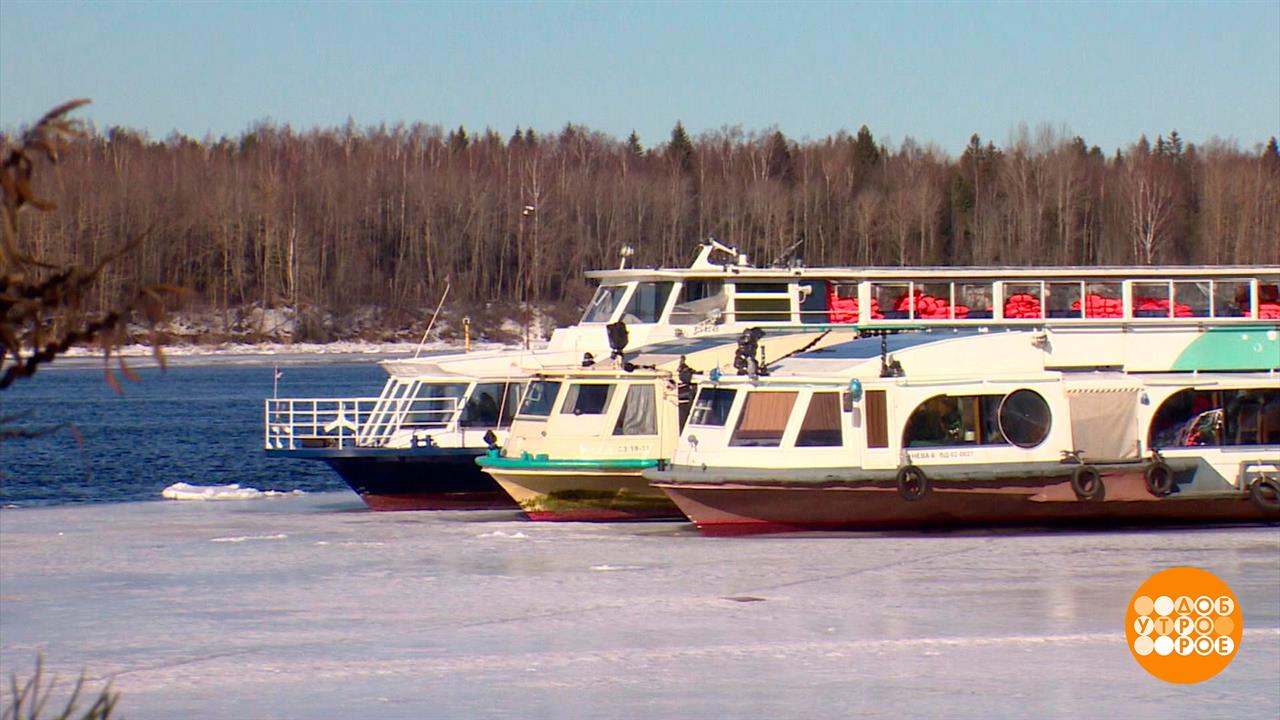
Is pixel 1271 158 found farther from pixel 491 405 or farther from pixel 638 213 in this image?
pixel 491 405

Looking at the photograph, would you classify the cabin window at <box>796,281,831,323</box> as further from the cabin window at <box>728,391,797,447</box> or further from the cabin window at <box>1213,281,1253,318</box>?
the cabin window at <box>728,391,797,447</box>

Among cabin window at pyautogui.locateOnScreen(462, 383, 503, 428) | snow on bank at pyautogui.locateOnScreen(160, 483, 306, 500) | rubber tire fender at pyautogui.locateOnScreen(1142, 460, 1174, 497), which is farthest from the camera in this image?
snow on bank at pyautogui.locateOnScreen(160, 483, 306, 500)

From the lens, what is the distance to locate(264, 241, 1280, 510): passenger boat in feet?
80.3

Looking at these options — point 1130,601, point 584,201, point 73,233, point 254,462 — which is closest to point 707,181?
point 584,201

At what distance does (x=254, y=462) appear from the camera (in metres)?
36.8

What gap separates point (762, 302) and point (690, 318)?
1183 mm

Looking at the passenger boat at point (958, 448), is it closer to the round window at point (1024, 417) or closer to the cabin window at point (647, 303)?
the round window at point (1024, 417)

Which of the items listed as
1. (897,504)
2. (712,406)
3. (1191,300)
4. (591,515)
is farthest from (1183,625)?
(1191,300)

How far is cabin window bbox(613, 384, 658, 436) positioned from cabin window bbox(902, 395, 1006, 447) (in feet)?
13.2

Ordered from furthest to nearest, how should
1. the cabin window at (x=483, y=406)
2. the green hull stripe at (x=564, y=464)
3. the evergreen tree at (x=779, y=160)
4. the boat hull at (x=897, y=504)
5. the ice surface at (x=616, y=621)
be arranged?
the evergreen tree at (x=779, y=160) → the cabin window at (x=483, y=406) → the green hull stripe at (x=564, y=464) → the boat hull at (x=897, y=504) → the ice surface at (x=616, y=621)

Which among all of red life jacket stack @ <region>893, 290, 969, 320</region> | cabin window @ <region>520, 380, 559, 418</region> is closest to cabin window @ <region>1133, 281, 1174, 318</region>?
red life jacket stack @ <region>893, 290, 969, 320</region>

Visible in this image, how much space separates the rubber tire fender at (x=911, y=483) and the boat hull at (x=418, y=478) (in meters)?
7.25

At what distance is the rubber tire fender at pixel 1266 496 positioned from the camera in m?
19.8

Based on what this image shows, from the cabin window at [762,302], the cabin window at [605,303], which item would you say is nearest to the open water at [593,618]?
the cabin window at [605,303]
